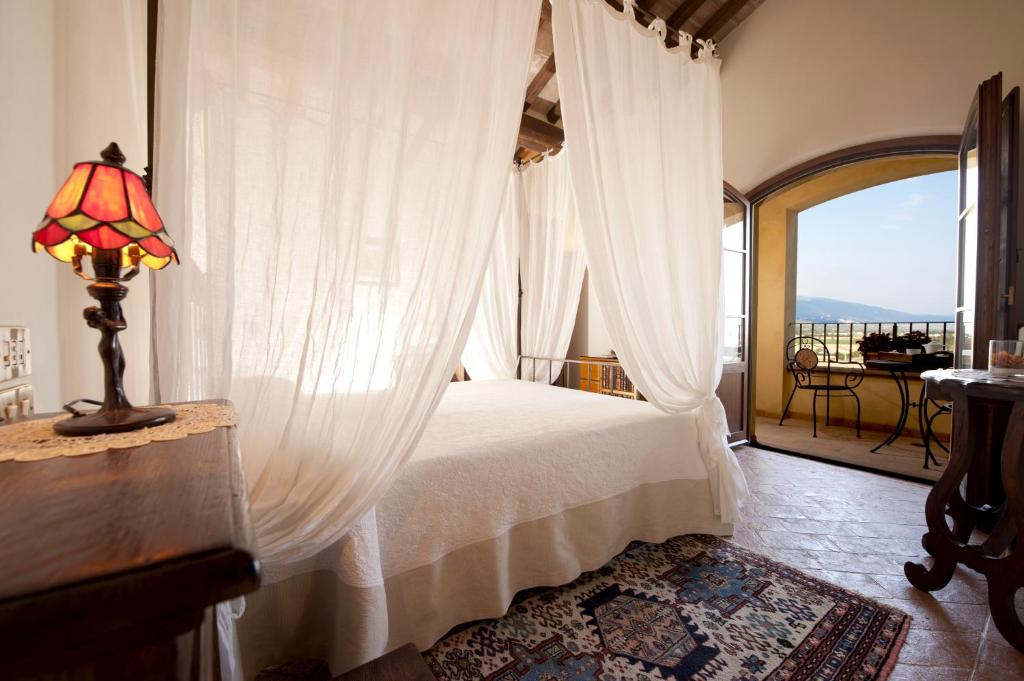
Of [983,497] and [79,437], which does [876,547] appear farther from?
[79,437]

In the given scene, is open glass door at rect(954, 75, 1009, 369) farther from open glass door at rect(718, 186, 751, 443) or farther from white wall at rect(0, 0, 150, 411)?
white wall at rect(0, 0, 150, 411)

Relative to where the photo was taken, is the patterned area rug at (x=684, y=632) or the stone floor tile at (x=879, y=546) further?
the stone floor tile at (x=879, y=546)

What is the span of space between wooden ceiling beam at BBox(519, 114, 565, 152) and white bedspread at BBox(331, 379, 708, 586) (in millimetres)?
2641

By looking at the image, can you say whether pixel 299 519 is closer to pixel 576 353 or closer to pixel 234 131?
pixel 234 131

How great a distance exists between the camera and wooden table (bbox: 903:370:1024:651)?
58.5 inches

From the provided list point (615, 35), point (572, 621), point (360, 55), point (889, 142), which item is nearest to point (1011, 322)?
point (889, 142)

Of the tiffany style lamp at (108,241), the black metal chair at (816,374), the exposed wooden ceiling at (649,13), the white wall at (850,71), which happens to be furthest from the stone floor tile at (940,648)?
the exposed wooden ceiling at (649,13)

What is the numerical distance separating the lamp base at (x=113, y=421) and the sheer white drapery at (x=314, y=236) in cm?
28

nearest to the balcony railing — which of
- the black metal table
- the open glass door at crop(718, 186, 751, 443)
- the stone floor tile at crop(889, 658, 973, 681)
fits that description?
the black metal table

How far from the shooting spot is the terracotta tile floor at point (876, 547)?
141 centimetres

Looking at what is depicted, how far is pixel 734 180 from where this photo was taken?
3.93 meters

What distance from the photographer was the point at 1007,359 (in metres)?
1.75

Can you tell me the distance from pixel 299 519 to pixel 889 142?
A: 4.20 metres

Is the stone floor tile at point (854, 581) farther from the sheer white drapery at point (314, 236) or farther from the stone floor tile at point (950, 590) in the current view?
the sheer white drapery at point (314, 236)
